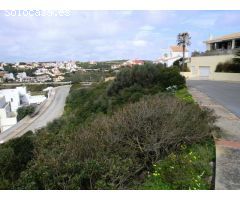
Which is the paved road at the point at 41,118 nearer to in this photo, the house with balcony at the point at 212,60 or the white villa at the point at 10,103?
the white villa at the point at 10,103

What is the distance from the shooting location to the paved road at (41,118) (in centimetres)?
2727

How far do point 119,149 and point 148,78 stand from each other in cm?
1517

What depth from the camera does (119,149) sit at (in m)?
5.56

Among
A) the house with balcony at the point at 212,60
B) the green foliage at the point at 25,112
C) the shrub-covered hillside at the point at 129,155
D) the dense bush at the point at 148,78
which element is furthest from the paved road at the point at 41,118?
the shrub-covered hillside at the point at 129,155

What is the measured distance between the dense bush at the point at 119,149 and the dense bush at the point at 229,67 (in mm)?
25173

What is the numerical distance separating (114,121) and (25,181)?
256cm

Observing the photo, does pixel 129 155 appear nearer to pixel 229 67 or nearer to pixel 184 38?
pixel 229 67

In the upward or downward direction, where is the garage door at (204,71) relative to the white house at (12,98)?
upward

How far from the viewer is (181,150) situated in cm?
599

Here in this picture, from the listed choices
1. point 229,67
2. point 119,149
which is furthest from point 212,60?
point 119,149

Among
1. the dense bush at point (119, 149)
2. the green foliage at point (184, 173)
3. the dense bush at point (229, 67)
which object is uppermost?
the dense bush at point (119, 149)

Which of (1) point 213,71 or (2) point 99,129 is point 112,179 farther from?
(1) point 213,71

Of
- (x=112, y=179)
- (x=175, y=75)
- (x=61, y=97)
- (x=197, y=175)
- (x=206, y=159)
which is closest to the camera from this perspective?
(x=112, y=179)
